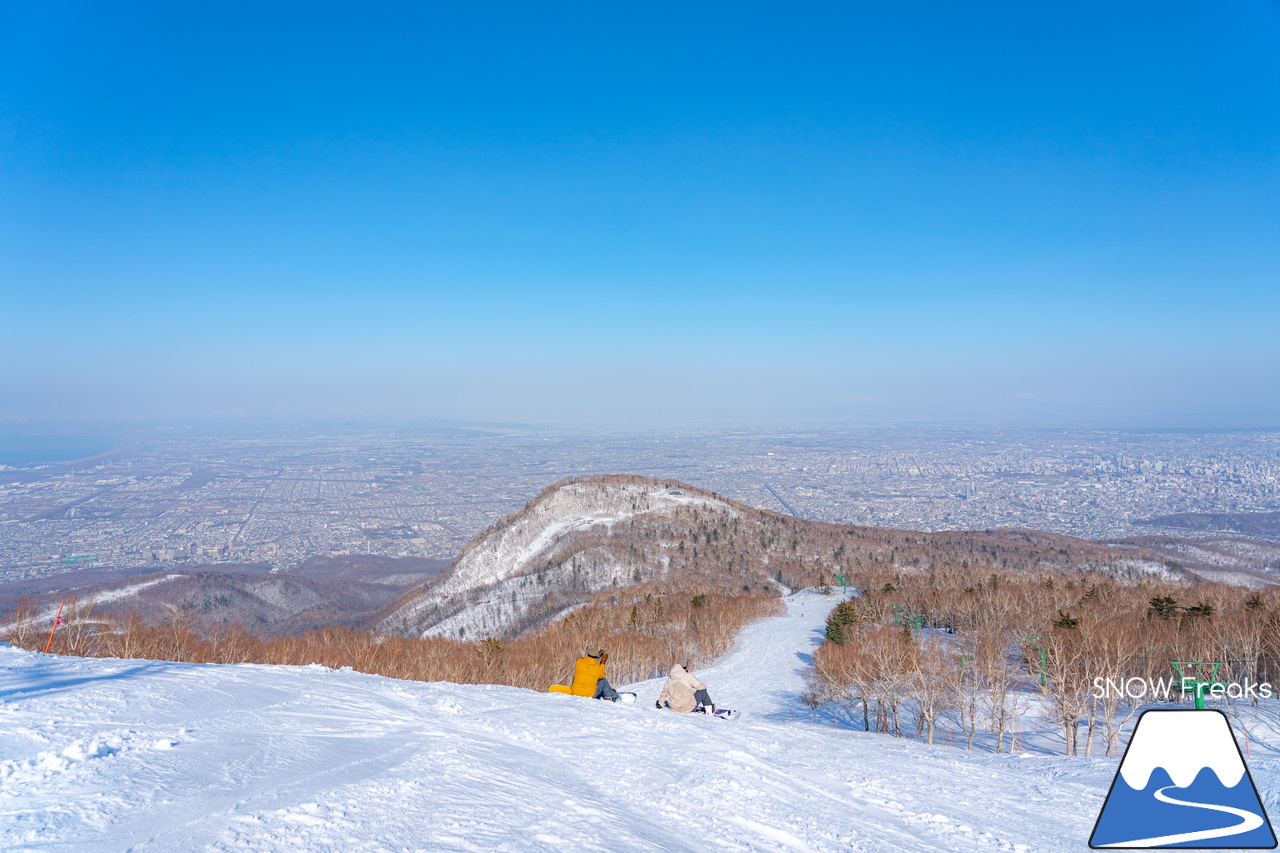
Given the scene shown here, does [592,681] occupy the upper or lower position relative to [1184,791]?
lower

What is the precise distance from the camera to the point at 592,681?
14438 mm

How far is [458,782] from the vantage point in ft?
20.7

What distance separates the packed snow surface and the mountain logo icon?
6.58 ft

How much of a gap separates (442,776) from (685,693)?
8.59 m

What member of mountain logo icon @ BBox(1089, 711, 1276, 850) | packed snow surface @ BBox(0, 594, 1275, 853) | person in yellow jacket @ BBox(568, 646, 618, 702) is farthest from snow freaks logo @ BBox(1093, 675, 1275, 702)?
mountain logo icon @ BBox(1089, 711, 1276, 850)

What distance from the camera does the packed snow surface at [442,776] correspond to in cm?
475

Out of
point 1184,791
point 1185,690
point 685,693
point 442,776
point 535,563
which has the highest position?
point 1184,791

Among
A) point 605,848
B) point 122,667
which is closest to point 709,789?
point 605,848

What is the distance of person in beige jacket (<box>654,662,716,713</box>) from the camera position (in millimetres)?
13992

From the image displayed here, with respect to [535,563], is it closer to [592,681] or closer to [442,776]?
[592,681]

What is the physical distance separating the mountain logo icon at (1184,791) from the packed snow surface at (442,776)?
6.58ft

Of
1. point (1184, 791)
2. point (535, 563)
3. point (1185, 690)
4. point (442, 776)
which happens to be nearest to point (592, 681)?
point (442, 776)

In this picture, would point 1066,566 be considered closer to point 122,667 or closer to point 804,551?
point 804,551

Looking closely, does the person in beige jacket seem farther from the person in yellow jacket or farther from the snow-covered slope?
the snow-covered slope
